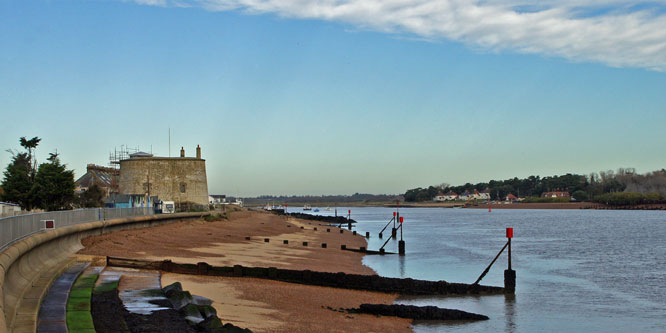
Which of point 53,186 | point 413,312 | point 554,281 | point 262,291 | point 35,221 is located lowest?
point 554,281

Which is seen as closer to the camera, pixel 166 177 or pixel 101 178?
pixel 166 177

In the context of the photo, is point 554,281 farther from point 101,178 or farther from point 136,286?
point 101,178

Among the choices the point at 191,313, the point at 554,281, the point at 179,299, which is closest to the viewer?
the point at 191,313

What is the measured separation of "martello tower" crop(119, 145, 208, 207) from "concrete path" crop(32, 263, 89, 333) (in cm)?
6354

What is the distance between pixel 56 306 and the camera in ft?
41.3

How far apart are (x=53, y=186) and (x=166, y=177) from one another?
22.6 m

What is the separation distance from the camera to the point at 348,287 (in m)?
26.6

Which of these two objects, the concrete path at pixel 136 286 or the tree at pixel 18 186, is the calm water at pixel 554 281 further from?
the tree at pixel 18 186

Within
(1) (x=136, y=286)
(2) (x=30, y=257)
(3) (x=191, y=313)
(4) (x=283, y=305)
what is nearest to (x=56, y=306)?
(3) (x=191, y=313)

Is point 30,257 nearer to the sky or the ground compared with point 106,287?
nearer to the sky

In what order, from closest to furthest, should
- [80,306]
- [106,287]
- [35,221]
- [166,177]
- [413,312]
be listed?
1. [80,306]
2. [106,287]
3. [35,221]
4. [413,312]
5. [166,177]

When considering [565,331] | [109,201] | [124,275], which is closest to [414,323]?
[565,331]

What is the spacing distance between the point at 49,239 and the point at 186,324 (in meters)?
8.98

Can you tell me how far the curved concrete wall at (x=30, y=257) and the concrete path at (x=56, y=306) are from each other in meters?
0.48
